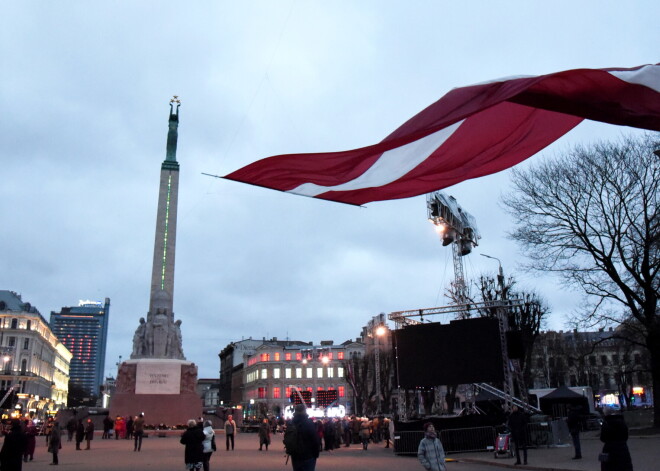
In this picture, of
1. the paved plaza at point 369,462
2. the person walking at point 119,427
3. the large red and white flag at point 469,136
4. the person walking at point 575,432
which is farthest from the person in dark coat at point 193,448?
the person walking at point 119,427

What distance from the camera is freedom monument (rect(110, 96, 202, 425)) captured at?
43625mm

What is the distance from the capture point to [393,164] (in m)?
8.41

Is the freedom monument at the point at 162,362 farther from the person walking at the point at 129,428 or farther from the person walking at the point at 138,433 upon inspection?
the person walking at the point at 138,433

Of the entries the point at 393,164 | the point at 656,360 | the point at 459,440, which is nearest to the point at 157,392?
the point at 459,440

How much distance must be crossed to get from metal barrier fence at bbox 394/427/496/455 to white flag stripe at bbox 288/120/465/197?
16.7 meters

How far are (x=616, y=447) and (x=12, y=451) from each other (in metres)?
8.56

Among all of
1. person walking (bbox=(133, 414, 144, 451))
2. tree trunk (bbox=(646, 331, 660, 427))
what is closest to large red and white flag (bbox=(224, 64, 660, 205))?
person walking (bbox=(133, 414, 144, 451))

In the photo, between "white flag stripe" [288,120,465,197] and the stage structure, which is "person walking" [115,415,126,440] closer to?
the stage structure

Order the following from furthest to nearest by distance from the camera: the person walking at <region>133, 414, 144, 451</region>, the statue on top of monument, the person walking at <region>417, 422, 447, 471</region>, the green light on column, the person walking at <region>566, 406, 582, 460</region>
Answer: the green light on column
the statue on top of monument
the person walking at <region>133, 414, 144, 451</region>
the person walking at <region>566, 406, 582, 460</region>
the person walking at <region>417, 422, 447, 471</region>

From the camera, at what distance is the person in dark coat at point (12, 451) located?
9.37 metres

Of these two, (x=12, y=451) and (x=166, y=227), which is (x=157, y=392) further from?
(x=12, y=451)

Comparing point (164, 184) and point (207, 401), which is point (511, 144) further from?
point (207, 401)

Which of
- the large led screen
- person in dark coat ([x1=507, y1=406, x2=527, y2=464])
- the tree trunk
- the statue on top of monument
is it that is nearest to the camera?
person in dark coat ([x1=507, y1=406, x2=527, y2=464])

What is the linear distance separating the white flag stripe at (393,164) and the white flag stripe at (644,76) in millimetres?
2030
